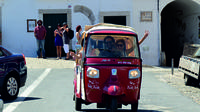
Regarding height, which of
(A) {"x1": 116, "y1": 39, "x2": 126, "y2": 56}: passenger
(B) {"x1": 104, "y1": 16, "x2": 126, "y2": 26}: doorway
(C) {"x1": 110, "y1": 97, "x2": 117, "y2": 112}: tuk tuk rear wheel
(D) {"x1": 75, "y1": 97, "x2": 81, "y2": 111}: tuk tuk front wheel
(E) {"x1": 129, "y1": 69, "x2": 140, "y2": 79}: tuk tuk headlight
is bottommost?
(D) {"x1": 75, "y1": 97, "x2": 81, "y2": 111}: tuk tuk front wheel

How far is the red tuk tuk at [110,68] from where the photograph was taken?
959cm

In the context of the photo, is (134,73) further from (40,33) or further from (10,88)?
(40,33)

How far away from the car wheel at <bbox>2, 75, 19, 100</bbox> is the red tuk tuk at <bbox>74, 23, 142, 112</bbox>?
2.80 metres

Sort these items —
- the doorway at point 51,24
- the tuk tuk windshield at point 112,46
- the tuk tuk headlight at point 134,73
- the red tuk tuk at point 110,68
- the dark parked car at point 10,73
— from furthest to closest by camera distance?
the doorway at point 51,24, the dark parked car at point 10,73, the tuk tuk windshield at point 112,46, the tuk tuk headlight at point 134,73, the red tuk tuk at point 110,68

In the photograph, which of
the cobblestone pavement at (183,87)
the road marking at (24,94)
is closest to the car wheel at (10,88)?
the road marking at (24,94)

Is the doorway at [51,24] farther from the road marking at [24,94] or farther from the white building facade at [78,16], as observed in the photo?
the road marking at [24,94]

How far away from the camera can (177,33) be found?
35281 millimetres

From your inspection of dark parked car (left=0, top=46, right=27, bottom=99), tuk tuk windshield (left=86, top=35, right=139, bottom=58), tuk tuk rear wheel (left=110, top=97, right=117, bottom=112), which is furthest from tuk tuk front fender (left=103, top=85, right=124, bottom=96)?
dark parked car (left=0, top=46, right=27, bottom=99)

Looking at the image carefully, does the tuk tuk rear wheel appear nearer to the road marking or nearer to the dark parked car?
the road marking

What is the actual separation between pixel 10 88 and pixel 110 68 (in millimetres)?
3907

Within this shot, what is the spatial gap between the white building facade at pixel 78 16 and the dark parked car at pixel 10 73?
15.0 metres

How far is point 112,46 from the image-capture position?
393 inches

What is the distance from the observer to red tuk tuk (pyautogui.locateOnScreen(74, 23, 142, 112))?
959 centimetres

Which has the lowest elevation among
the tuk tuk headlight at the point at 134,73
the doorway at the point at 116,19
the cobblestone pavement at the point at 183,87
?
the cobblestone pavement at the point at 183,87
